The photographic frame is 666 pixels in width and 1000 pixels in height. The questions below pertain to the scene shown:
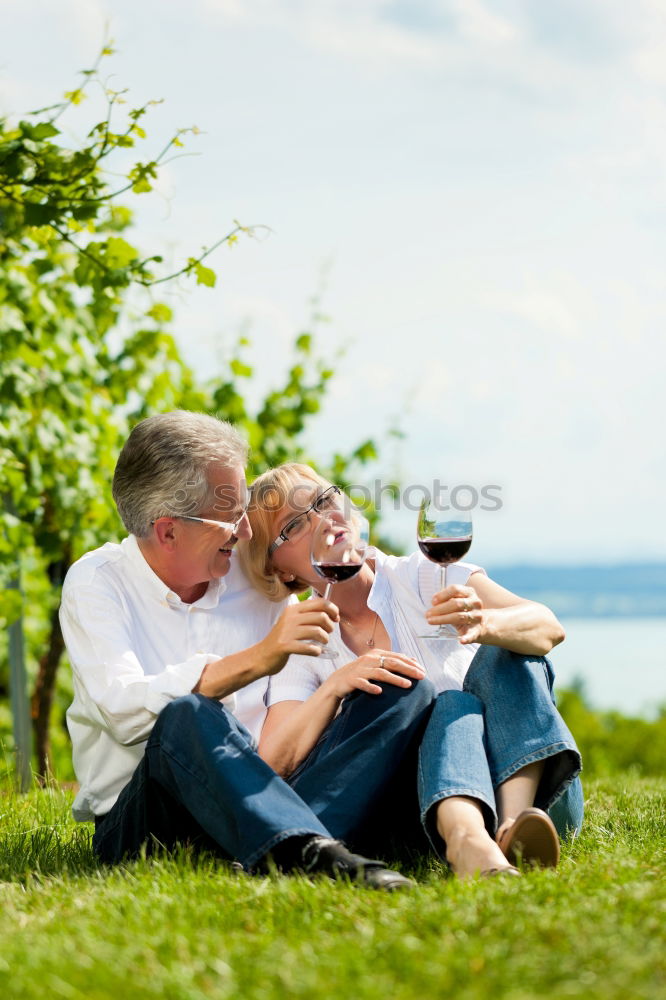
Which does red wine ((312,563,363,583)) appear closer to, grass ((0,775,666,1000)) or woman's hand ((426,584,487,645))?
woman's hand ((426,584,487,645))

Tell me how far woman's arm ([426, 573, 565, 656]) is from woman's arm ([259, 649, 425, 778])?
20 cm

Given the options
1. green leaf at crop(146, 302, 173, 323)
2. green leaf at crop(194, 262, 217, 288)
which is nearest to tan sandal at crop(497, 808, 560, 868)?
green leaf at crop(194, 262, 217, 288)

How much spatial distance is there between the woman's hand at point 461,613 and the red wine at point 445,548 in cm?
11

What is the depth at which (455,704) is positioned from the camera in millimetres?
3258

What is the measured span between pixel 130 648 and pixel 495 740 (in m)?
1.12

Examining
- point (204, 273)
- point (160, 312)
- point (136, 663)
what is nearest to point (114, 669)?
point (136, 663)

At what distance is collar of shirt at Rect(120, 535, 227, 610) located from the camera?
360 cm

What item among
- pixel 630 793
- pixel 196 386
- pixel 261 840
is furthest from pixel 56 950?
pixel 196 386

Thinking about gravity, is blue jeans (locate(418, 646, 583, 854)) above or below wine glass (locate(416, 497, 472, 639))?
below

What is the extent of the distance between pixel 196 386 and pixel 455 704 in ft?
15.0

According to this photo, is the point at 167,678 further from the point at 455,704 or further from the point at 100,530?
the point at 100,530

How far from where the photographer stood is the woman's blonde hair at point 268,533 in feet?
12.3

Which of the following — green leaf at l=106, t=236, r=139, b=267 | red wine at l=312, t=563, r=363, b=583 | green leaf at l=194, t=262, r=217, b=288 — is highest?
green leaf at l=106, t=236, r=139, b=267

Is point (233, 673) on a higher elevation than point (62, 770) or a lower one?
higher
